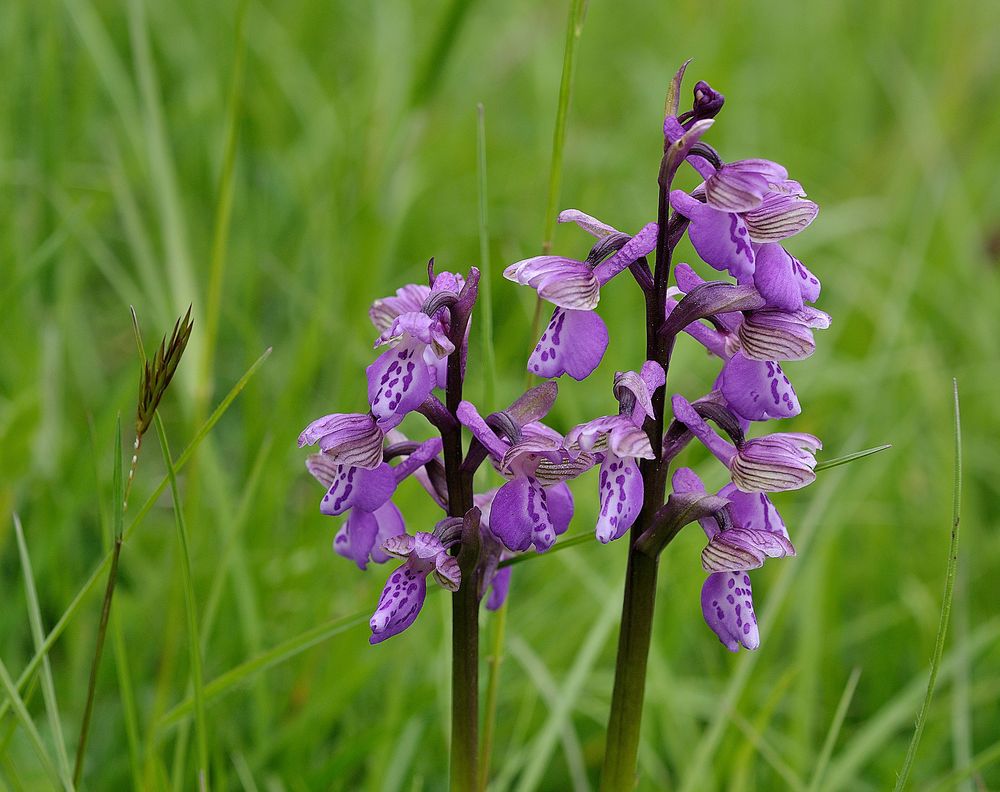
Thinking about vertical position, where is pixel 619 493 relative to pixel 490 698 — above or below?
above

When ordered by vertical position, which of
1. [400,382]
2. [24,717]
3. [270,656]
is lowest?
[270,656]

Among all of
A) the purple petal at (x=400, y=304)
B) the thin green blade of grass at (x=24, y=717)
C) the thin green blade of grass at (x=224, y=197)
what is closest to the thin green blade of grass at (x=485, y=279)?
the purple petal at (x=400, y=304)

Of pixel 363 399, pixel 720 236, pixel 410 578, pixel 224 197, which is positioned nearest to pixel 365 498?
pixel 410 578

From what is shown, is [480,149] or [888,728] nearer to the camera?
[480,149]

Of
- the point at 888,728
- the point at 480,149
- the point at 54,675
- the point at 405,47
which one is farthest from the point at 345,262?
the point at 888,728

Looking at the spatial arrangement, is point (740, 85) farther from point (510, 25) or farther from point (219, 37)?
point (219, 37)

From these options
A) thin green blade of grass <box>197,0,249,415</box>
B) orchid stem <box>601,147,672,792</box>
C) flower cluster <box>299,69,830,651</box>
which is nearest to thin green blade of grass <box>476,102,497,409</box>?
flower cluster <box>299,69,830,651</box>

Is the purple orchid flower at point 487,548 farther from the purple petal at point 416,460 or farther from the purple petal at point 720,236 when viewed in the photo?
the purple petal at point 720,236

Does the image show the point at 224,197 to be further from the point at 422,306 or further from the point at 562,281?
the point at 562,281

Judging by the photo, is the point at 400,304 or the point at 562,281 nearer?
the point at 562,281
